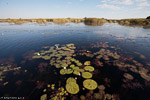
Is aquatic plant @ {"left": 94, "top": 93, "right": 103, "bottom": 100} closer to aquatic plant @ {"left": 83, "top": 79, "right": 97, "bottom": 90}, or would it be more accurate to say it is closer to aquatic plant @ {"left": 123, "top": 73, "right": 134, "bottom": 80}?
aquatic plant @ {"left": 83, "top": 79, "right": 97, "bottom": 90}

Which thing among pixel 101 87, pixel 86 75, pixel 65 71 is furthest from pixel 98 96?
pixel 65 71

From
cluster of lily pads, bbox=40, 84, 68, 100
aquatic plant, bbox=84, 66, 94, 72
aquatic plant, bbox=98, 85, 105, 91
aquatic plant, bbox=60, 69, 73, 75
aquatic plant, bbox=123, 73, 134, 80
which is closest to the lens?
cluster of lily pads, bbox=40, 84, 68, 100

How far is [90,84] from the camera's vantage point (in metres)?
4.52

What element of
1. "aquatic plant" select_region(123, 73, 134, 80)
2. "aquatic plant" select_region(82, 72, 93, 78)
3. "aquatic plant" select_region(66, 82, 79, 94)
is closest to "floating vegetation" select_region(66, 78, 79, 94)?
"aquatic plant" select_region(66, 82, 79, 94)

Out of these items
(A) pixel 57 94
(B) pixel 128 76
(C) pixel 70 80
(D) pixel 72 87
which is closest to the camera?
(A) pixel 57 94

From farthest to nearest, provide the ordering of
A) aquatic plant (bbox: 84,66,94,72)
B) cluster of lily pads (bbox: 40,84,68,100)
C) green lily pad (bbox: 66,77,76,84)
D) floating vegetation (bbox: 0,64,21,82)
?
aquatic plant (bbox: 84,66,94,72) → floating vegetation (bbox: 0,64,21,82) → green lily pad (bbox: 66,77,76,84) → cluster of lily pads (bbox: 40,84,68,100)

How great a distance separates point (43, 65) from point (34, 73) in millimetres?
1054

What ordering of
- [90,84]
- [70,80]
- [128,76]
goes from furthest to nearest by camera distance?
1. [128,76]
2. [70,80]
3. [90,84]

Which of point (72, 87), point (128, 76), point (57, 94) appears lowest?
point (57, 94)

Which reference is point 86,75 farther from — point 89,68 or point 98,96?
point 98,96

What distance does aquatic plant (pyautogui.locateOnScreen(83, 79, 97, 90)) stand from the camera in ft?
14.2

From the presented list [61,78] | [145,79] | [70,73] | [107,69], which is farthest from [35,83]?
[145,79]

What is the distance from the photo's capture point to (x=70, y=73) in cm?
554

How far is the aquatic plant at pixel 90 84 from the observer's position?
4340 millimetres
